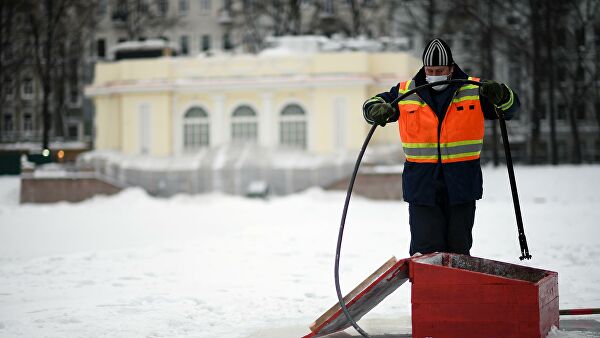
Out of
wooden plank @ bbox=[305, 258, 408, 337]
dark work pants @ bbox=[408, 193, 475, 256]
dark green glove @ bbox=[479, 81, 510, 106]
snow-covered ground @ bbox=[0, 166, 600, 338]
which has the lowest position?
snow-covered ground @ bbox=[0, 166, 600, 338]

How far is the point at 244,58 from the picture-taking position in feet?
92.7

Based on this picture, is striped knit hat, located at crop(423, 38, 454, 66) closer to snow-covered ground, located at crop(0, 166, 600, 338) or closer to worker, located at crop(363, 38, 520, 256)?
worker, located at crop(363, 38, 520, 256)

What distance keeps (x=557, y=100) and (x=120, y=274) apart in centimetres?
4445

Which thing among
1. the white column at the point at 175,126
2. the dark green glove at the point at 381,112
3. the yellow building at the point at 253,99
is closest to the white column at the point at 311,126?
the yellow building at the point at 253,99

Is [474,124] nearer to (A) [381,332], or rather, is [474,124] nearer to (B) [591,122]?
(A) [381,332]

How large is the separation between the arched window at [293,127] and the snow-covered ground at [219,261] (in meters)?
4.95

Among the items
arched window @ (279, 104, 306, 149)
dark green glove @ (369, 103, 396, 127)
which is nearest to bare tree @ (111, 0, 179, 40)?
arched window @ (279, 104, 306, 149)

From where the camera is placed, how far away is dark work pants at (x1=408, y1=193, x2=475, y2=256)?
538 centimetres

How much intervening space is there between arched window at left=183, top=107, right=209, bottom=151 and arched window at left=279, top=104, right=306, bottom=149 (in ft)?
9.97

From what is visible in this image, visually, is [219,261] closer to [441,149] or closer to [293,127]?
[441,149]

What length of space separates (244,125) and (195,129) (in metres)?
2.03

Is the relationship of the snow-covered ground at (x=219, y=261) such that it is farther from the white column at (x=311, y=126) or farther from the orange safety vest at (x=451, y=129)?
the white column at (x=311, y=126)

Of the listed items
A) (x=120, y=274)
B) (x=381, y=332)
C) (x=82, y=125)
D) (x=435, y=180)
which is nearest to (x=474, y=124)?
(x=435, y=180)

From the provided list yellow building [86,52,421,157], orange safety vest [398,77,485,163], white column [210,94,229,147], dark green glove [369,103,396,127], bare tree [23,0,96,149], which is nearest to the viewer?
dark green glove [369,103,396,127]
